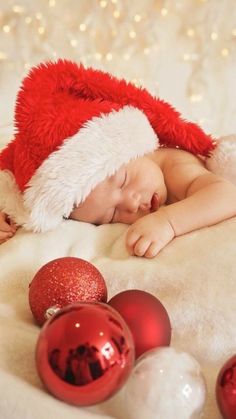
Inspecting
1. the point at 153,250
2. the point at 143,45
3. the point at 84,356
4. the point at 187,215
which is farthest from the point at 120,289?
the point at 143,45

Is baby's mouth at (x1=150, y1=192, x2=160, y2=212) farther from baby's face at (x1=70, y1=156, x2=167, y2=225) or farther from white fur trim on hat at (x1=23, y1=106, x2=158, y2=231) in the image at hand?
white fur trim on hat at (x1=23, y1=106, x2=158, y2=231)

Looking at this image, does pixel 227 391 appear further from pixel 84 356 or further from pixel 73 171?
pixel 73 171

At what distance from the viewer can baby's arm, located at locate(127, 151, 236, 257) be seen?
3.31 ft

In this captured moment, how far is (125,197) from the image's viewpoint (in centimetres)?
114

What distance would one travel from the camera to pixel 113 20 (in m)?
1.85

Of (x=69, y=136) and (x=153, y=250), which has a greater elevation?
(x=69, y=136)

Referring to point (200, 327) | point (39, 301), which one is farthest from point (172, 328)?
point (39, 301)

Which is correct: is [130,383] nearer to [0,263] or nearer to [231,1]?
[0,263]

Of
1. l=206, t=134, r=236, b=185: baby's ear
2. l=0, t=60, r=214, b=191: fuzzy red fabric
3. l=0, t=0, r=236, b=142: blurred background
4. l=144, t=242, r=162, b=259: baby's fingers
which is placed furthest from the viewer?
l=0, t=0, r=236, b=142: blurred background

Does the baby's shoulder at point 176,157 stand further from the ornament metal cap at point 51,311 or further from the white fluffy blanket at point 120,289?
the ornament metal cap at point 51,311

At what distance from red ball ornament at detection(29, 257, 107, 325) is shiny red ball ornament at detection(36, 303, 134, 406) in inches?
6.0

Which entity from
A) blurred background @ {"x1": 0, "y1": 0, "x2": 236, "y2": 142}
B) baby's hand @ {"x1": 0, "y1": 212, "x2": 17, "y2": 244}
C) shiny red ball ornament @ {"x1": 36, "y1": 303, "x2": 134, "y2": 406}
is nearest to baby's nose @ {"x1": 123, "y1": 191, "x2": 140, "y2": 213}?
baby's hand @ {"x1": 0, "y1": 212, "x2": 17, "y2": 244}

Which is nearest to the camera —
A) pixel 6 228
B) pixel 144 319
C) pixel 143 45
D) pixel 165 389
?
pixel 165 389

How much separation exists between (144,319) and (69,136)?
0.46 metres
